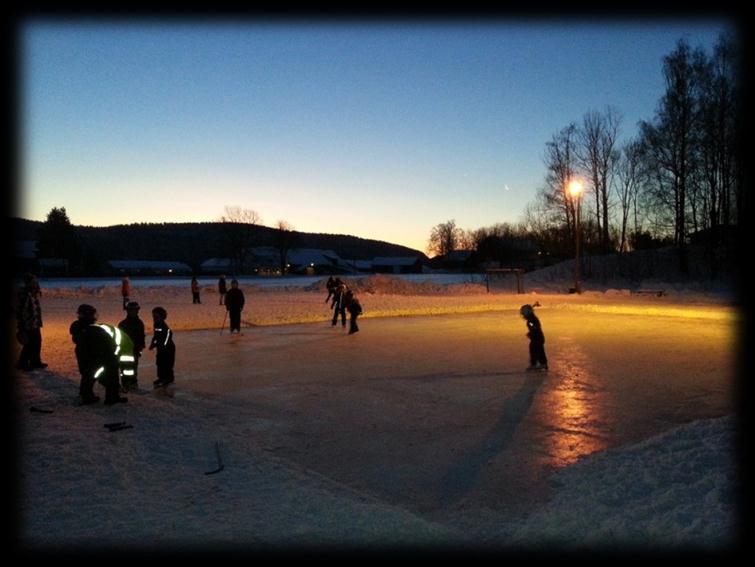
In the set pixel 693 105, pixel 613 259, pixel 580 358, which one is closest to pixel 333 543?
pixel 580 358

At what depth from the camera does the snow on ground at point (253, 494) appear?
3.66 meters

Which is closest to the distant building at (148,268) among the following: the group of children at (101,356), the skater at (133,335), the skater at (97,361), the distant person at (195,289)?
the distant person at (195,289)

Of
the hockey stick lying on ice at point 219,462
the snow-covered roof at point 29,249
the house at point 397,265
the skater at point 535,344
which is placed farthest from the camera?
the house at point 397,265

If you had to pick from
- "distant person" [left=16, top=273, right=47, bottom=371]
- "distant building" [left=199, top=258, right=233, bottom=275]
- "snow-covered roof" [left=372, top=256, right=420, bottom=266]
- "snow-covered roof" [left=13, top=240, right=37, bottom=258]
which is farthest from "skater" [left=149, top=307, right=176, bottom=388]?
"snow-covered roof" [left=372, top=256, right=420, bottom=266]

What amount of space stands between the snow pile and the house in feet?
378

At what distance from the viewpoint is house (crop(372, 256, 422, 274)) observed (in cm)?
12238

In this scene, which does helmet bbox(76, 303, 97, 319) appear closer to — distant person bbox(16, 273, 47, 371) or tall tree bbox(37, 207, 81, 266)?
distant person bbox(16, 273, 47, 371)

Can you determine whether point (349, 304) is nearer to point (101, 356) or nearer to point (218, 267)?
point (101, 356)

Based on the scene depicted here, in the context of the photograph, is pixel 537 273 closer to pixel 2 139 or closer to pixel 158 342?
pixel 158 342

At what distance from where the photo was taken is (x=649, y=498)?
13.8 ft

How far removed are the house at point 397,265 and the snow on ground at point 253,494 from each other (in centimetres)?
11458

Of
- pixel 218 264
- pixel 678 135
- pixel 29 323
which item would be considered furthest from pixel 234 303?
pixel 218 264

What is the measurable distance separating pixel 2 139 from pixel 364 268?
423 ft

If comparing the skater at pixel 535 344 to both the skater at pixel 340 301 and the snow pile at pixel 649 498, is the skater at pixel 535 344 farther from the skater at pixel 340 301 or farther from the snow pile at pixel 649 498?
the skater at pixel 340 301
